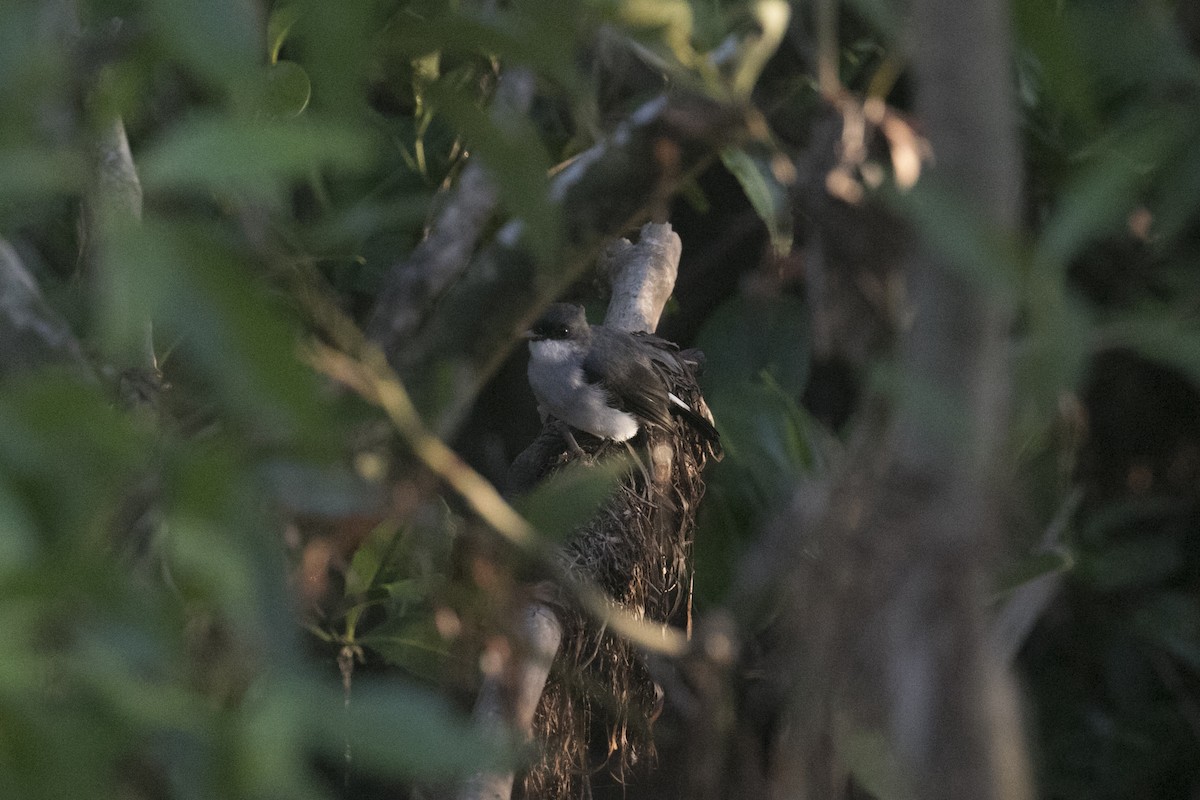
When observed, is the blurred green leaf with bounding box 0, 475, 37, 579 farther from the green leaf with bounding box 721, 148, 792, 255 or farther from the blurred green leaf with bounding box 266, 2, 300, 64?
the blurred green leaf with bounding box 266, 2, 300, 64

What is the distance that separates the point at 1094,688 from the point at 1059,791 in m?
0.38

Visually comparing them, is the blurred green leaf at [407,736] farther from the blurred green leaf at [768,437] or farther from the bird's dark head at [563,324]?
the bird's dark head at [563,324]

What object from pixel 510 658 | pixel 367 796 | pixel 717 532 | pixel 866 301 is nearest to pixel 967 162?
pixel 866 301

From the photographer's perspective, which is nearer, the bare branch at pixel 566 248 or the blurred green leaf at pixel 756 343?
the bare branch at pixel 566 248

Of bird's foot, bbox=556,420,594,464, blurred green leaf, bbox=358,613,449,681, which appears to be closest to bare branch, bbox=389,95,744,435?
blurred green leaf, bbox=358,613,449,681

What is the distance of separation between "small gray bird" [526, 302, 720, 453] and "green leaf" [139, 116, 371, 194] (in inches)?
83.7

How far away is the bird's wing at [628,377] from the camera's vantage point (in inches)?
99.9

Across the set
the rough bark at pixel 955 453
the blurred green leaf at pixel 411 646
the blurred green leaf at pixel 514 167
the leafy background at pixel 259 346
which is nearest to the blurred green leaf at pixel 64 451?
the leafy background at pixel 259 346

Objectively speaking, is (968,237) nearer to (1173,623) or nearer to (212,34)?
(212,34)

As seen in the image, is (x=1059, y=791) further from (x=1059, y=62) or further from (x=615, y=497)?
(x=1059, y=62)

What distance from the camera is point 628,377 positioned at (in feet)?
8.31

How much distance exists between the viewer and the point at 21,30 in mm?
435

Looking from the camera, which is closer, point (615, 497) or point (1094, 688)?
point (615, 497)

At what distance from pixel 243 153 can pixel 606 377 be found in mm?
2175
